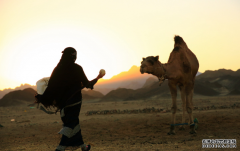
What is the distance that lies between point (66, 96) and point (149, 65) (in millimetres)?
3954

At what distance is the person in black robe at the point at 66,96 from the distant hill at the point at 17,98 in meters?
60.7

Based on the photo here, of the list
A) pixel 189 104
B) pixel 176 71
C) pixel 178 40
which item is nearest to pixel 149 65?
pixel 176 71

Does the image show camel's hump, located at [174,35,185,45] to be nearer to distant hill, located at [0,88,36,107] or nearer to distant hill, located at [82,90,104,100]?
distant hill, located at [82,90,104,100]

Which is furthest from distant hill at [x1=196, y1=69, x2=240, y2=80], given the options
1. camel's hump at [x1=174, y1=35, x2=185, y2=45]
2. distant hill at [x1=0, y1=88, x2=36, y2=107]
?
camel's hump at [x1=174, y1=35, x2=185, y2=45]

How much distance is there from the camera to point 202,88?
167 ft

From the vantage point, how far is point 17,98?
66000 mm

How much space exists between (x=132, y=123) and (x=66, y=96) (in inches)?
324

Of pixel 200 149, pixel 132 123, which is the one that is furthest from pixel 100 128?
pixel 200 149

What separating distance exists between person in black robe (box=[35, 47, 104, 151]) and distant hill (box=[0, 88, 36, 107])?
199 feet

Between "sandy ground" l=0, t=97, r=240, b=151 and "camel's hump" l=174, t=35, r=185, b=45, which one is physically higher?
"camel's hump" l=174, t=35, r=185, b=45

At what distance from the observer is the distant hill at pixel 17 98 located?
6104cm

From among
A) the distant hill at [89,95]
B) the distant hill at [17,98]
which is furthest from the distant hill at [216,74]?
the distant hill at [17,98]

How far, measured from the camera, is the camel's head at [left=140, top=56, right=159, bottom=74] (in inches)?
329

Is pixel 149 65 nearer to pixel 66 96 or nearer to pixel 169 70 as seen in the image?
pixel 169 70
